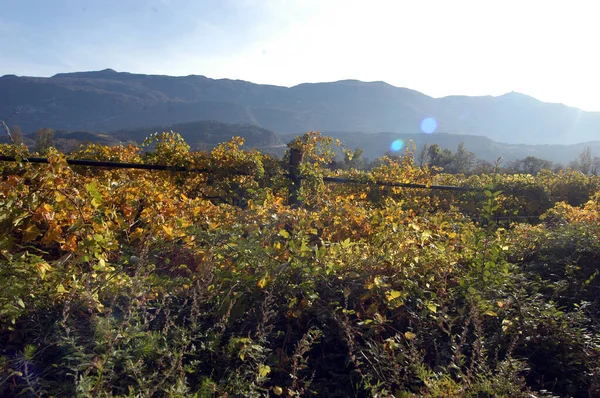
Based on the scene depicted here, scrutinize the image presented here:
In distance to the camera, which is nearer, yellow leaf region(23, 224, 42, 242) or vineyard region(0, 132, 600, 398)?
vineyard region(0, 132, 600, 398)

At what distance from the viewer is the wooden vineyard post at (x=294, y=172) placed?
5.16m

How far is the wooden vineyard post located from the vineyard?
5.45 ft

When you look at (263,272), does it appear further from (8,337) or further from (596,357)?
(596,357)

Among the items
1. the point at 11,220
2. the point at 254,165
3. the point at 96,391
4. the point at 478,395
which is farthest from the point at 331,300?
the point at 254,165

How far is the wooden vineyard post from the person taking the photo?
5.16 m

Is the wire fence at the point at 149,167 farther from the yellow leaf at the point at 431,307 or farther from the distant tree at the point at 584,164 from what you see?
the distant tree at the point at 584,164

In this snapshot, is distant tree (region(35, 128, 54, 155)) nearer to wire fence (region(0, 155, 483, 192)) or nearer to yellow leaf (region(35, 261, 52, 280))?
wire fence (region(0, 155, 483, 192))

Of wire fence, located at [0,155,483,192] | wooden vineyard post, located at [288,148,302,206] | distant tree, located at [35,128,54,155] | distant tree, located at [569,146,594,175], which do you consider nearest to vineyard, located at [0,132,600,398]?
wire fence, located at [0,155,483,192]

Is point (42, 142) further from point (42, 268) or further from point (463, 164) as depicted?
point (463, 164)

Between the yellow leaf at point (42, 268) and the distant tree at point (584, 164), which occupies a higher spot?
the yellow leaf at point (42, 268)

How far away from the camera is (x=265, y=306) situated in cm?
198

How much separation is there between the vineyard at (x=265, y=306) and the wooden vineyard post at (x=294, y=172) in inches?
65.4

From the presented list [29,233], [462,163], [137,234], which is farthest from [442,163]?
[29,233]

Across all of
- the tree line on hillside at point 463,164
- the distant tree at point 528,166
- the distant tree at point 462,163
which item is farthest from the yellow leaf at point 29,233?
the distant tree at point 528,166
